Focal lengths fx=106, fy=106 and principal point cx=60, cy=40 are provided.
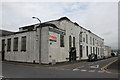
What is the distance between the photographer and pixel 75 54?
33.4m

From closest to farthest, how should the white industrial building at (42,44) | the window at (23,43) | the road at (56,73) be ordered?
1. the road at (56,73)
2. the white industrial building at (42,44)
3. the window at (23,43)

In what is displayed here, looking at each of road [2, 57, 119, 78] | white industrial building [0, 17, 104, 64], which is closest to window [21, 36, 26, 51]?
white industrial building [0, 17, 104, 64]

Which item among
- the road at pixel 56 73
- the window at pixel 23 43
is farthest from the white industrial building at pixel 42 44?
the road at pixel 56 73

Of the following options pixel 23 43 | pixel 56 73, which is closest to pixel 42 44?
pixel 23 43

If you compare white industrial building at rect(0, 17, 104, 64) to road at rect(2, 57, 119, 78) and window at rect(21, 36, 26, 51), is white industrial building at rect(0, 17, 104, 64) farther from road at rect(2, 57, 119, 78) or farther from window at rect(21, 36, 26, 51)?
road at rect(2, 57, 119, 78)

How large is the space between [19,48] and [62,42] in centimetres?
1134

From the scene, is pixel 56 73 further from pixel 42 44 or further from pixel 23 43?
pixel 23 43

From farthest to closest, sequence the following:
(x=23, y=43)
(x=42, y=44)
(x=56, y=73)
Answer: (x=23, y=43) < (x=42, y=44) < (x=56, y=73)

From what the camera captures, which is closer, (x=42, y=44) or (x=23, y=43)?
(x=42, y=44)

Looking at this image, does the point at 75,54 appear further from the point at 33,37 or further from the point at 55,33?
the point at 33,37

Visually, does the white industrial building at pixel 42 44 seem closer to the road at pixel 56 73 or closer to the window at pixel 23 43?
the window at pixel 23 43

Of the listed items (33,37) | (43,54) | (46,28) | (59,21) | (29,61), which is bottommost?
(29,61)

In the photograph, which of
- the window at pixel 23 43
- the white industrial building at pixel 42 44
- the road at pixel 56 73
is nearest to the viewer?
the road at pixel 56 73

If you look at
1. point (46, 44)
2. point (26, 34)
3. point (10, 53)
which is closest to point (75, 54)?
point (46, 44)
